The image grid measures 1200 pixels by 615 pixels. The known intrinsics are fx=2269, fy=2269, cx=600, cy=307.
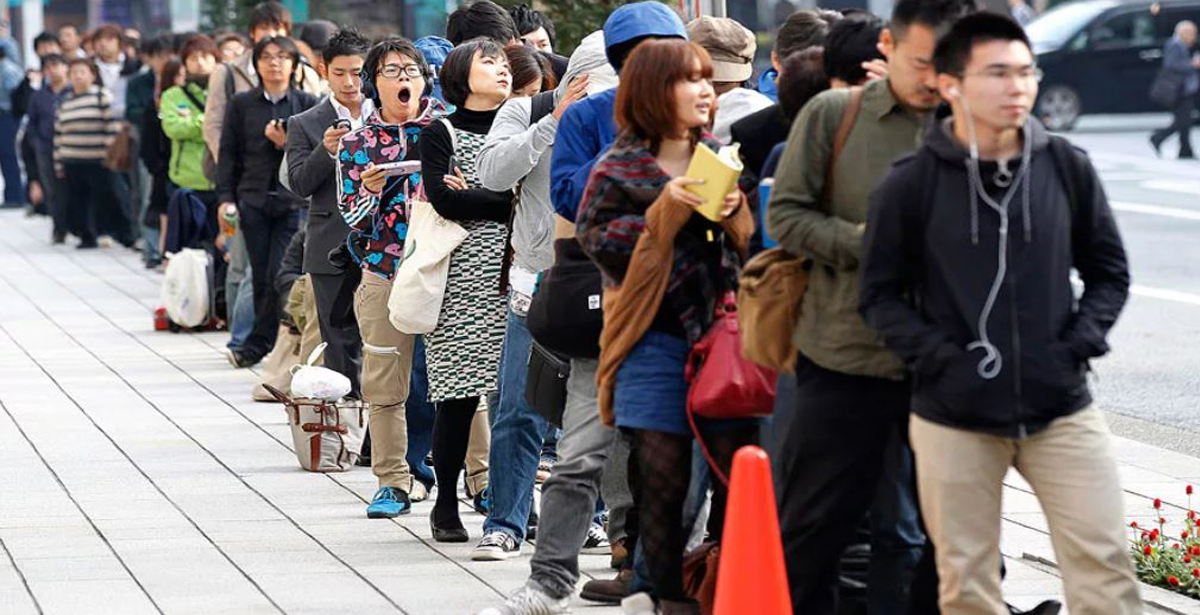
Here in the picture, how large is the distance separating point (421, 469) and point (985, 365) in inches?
173

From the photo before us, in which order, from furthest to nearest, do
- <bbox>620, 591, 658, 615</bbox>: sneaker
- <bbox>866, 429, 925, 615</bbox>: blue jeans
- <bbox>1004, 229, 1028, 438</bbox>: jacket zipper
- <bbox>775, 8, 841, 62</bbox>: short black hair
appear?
<bbox>775, 8, 841, 62</bbox>: short black hair → <bbox>620, 591, 658, 615</bbox>: sneaker → <bbox>866, 429, 925, 615</bbox>: blue jeans → <bbox>1004, 229, 1028, 438</bbox>: jacket zipper

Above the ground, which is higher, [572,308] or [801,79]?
[801,79]

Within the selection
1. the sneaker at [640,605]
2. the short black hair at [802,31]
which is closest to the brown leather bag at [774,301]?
the sneaker at [640,605]

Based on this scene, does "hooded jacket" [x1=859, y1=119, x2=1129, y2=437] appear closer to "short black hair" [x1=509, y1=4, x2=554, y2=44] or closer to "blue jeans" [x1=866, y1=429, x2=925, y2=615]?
"blue jeans" [x1=866, y1=429, x2=925, y2=615]

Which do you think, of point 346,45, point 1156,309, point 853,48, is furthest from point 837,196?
point 1156,309

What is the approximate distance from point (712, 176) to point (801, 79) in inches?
20.4

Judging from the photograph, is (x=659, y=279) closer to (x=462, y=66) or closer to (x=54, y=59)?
(x=462, y=66)

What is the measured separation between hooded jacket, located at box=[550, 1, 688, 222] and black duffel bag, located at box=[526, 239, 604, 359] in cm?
17

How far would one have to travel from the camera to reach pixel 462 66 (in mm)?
7945

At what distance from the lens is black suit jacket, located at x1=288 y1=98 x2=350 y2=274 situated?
32.5 feet

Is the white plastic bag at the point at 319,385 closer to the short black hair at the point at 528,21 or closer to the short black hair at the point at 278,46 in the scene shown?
the short black hair at the point at 528,21

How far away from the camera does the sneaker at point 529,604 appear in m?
6.59

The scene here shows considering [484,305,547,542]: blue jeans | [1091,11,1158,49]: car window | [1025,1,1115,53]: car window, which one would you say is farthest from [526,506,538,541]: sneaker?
[1091,11,1158,49]: car window

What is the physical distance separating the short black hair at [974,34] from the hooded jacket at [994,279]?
0.53ft
